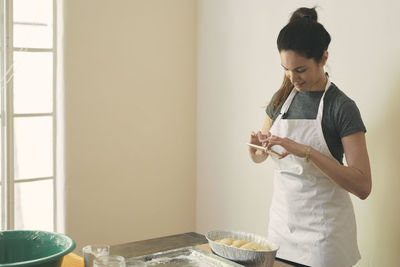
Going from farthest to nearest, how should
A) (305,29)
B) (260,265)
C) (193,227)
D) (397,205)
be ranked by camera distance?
(193,227) → (397,205) → (305,29) → (260,265)

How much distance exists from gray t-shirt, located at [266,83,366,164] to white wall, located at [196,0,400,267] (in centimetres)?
41

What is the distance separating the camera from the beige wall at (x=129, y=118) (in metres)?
3.50

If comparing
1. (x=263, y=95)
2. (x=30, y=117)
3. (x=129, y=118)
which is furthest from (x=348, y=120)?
(x=30, y=117)

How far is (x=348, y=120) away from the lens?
221 centimetres

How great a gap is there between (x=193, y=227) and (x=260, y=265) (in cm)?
231

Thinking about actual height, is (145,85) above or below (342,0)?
below

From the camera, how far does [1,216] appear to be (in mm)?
3338

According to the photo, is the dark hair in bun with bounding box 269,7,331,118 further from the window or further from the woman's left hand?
the window

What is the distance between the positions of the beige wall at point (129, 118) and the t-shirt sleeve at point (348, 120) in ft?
5.99

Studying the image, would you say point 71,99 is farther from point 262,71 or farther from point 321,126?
point 321,126

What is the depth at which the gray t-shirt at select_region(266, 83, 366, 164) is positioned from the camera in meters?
2.21

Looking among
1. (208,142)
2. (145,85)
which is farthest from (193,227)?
(145,85)

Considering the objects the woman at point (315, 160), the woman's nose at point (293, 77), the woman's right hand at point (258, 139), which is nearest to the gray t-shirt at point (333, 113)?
the woman at point (315, 160)

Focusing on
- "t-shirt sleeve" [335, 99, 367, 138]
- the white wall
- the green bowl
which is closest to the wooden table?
the green bowl
